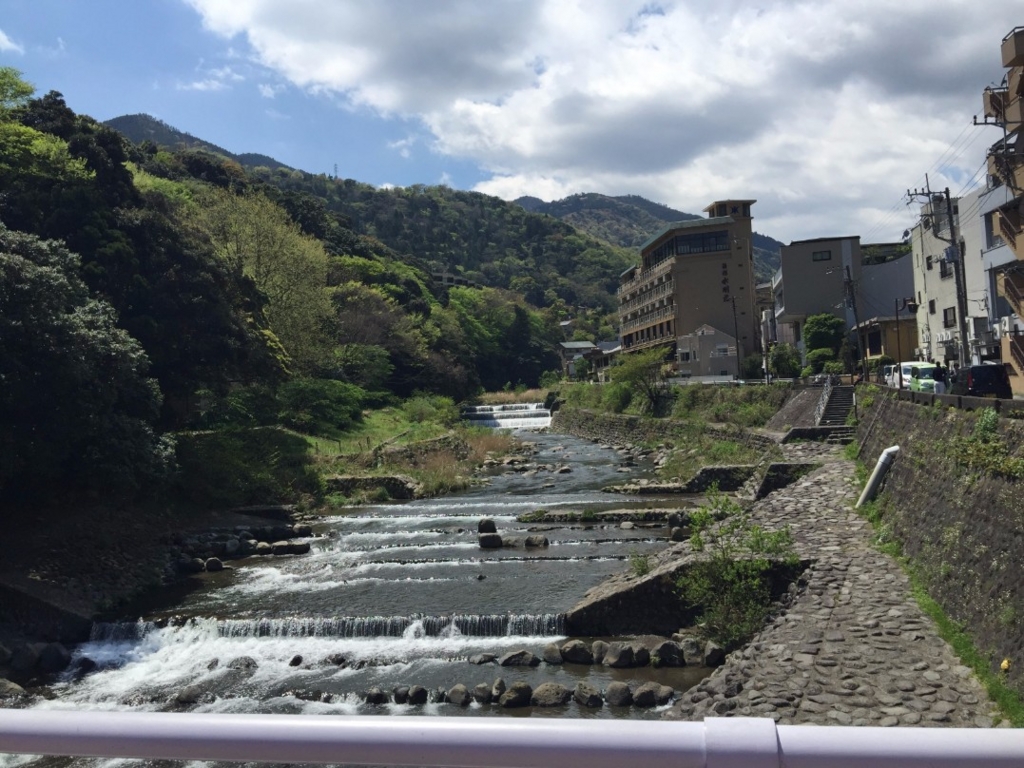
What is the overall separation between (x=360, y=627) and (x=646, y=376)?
37497 millimetres

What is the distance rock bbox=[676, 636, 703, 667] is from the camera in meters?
12.4

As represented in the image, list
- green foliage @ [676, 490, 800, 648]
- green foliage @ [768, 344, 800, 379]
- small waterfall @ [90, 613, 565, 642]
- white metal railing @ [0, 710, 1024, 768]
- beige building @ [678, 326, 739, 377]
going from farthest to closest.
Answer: beige building @ [678, 326, 739, 377]
green foliage @ [768, 344, 800, 379]
small waterfall @ [90, 613, 565, 642]
green foliage @ [676, 490, 800, 648]
white metal railing @ [0, 710, 1024, 768]

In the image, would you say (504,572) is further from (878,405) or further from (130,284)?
(130,284)

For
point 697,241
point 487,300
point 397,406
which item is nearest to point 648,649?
point 397,406

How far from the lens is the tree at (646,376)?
161 ft

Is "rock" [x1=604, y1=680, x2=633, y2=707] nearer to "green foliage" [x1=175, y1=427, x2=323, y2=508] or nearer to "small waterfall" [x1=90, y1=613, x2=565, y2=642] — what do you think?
"small waterfall" [x1=90, y1=613, x2=565, y2=642]

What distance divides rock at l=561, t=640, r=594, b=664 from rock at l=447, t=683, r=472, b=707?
2.06 m

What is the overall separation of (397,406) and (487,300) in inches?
1774

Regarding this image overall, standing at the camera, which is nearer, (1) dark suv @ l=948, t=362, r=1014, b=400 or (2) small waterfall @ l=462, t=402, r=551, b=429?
(1) dark suv @ l=948, t=362, r=1014, b=400

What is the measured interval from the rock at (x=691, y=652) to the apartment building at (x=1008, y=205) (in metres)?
21.6

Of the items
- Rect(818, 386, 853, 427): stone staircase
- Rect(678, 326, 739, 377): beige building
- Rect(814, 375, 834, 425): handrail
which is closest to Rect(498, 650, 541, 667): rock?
Rect(818, 386, 853, 427): stone staircase

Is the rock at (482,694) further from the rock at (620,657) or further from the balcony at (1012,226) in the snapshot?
the balcony at (1012,226)

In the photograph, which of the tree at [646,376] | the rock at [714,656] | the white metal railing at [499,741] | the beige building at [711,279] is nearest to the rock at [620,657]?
the rock at [714,656]

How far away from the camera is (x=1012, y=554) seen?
8.73 metres
